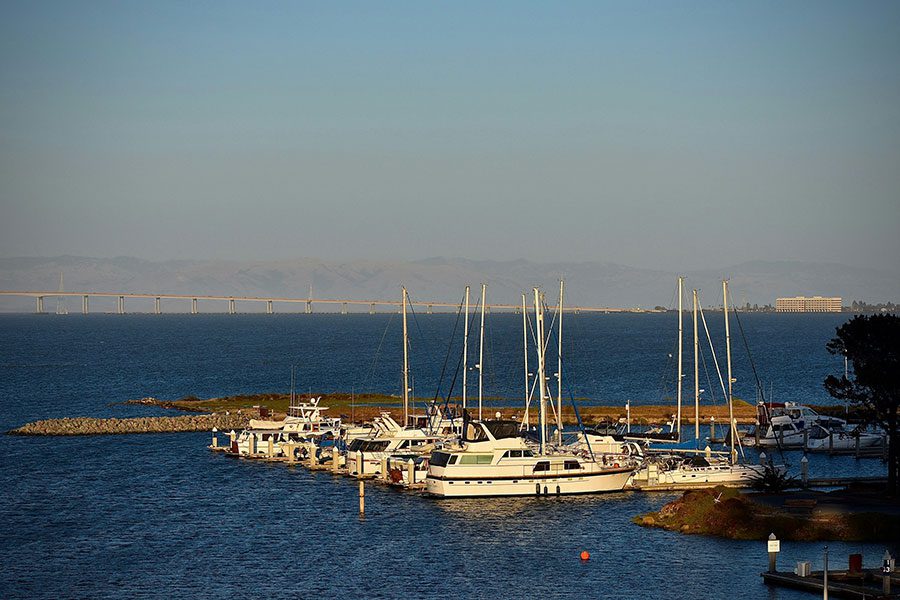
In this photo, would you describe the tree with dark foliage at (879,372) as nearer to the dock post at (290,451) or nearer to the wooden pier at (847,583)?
the wooden pier at (847,583)

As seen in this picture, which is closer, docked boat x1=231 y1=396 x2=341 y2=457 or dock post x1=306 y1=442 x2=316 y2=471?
dock post x1=306 y1=442 x2=316 y2=471

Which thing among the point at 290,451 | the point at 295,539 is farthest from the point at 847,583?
the point at 290,451

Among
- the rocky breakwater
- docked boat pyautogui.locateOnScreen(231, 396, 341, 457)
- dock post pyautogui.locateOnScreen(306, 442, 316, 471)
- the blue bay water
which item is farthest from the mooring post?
the rocky breakwater

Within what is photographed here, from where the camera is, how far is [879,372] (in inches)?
1921

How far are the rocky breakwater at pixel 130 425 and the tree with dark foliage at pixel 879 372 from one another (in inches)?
1683

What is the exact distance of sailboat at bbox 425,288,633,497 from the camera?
174 ft

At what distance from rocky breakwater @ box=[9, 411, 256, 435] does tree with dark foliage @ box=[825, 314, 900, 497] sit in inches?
1683

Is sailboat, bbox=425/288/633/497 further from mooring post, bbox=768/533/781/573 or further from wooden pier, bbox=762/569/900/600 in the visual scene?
wooden pier, bbox=762/569/900/600

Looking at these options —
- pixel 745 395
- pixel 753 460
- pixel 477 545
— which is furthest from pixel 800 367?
pixel 477 545

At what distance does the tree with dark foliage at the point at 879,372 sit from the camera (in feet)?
160

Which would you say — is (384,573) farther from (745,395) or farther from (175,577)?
(745,395)

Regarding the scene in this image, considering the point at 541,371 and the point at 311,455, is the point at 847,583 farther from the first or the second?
the point at 311,455

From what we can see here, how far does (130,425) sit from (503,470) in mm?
36528

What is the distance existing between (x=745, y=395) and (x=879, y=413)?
189ft
